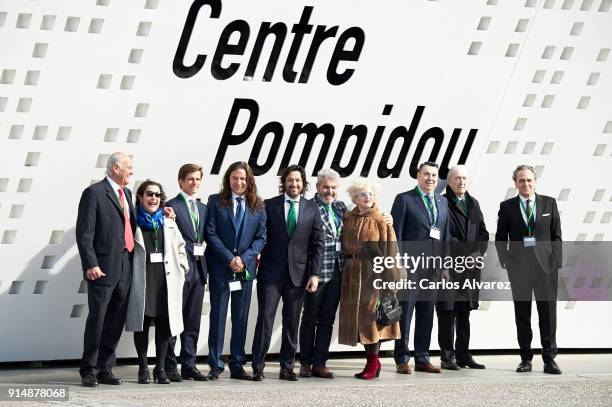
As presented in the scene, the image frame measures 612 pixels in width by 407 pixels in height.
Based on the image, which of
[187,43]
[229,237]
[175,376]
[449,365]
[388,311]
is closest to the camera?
[175,376]

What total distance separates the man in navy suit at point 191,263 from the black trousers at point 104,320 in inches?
20.2

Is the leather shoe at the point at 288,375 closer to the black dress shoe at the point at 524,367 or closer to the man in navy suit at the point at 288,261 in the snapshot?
the man in navy suit at the point at 288,261

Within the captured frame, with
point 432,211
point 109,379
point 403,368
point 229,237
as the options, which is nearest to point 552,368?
point 403,368

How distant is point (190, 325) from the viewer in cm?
1057

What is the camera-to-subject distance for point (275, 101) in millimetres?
11531

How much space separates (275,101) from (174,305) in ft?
7.17

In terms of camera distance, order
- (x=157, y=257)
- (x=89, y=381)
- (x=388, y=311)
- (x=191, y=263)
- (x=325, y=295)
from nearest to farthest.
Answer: (x=89, y=381)
(x=157, y=257)
(x=191, y=263)
(x=388, y=311)
(x=325, y=295)

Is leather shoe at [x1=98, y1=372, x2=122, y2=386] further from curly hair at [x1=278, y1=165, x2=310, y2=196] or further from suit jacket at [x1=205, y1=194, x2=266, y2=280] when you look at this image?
curly hair at [x1=278, y1=165, x2=310, y2=196]

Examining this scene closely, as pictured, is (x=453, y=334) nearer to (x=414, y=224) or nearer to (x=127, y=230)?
(x=414, y=224)

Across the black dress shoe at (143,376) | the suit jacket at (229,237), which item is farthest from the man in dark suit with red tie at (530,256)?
the black dress shoe at (143,376)

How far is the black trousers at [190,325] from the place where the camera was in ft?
34.5

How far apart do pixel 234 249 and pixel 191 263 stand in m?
0.35

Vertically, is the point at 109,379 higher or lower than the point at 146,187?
lower

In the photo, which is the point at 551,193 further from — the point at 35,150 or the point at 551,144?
the point at 35,150
